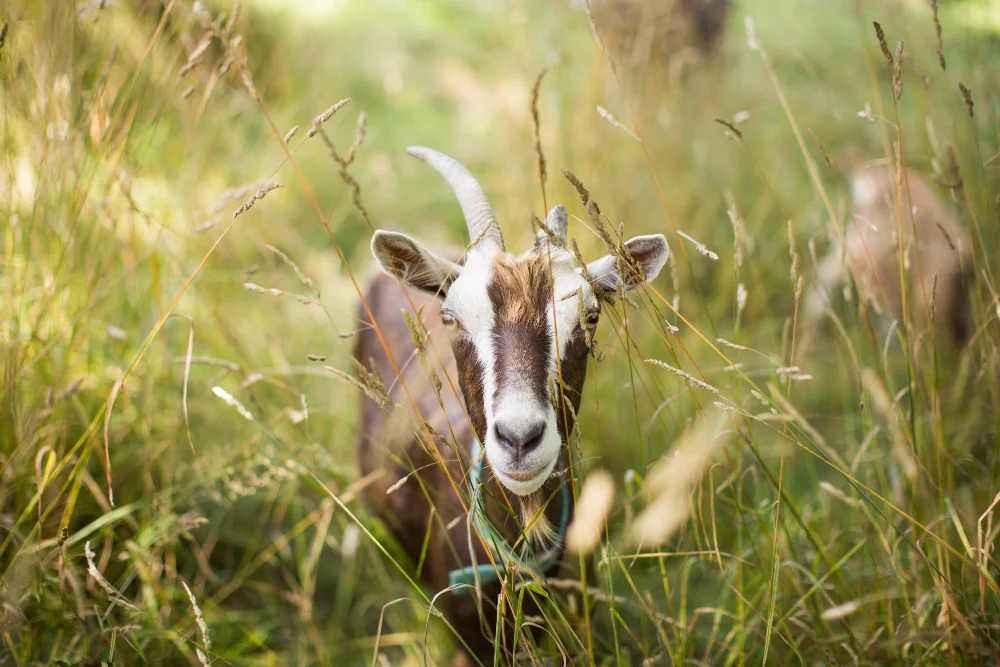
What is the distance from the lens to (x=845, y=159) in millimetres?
6352

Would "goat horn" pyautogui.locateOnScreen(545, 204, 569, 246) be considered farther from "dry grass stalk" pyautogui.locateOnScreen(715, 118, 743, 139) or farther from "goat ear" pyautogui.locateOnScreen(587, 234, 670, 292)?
"dry grass stalk" pyautogui.locateOnScreen(715, 118, 743, 139)

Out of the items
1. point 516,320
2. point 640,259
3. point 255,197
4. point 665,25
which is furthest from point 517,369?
point 665,25

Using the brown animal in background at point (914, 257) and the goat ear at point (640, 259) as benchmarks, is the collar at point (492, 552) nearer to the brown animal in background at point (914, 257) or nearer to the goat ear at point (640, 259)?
the goat ear at point (640, 259)

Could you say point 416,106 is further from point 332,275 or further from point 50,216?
point 50,216

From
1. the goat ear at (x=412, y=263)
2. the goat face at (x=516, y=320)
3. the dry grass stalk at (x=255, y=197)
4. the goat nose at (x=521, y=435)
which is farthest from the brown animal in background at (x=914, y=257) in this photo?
the dry grass stalk at (x=255, y=197)

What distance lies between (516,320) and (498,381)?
0.22 m

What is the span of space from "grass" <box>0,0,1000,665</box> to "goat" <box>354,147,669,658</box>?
202 millimetres

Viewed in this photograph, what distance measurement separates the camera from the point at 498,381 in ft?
6.40

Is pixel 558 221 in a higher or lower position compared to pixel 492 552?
higher

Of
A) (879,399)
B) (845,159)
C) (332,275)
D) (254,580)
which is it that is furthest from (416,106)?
(879,399)

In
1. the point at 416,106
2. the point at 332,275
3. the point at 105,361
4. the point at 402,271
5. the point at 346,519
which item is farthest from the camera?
the point at 416,106

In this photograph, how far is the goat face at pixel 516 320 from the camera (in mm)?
1851

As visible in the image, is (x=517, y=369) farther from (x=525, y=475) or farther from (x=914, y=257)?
(x=914, y=257)

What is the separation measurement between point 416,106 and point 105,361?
550cm
